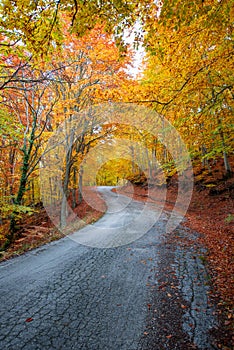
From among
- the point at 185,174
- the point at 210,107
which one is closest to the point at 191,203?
the point at 185,174

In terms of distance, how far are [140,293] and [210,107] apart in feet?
14.7

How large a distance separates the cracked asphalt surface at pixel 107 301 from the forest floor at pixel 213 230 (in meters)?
0.29

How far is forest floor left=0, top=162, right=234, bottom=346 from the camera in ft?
11.0

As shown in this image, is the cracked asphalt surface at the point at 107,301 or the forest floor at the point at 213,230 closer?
the cracked asphalt surface at the point at 107,301

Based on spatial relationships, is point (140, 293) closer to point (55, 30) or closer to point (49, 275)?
point (49, 275)

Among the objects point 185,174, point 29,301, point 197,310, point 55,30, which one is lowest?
point 197,310

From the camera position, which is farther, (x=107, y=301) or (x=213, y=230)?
(x=213, y=230)

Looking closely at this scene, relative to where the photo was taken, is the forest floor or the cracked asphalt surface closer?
the cracked asphalt surface

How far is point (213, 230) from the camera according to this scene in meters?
7.39

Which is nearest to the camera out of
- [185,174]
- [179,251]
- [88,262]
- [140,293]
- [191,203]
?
[140,293]

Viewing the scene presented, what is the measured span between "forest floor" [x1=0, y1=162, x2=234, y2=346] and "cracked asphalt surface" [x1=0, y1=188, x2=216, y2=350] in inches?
11.2

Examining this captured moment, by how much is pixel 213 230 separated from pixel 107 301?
6002mm

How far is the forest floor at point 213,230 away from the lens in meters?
3.35

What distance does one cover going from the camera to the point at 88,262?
4480 mm
